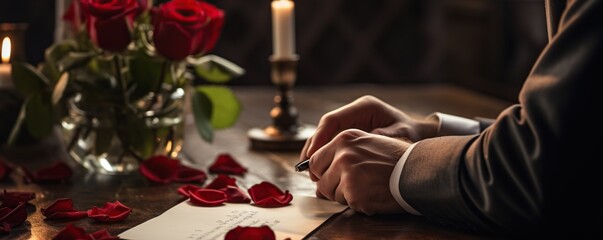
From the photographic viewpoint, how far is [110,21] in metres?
1.05

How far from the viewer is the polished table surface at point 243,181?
827mm

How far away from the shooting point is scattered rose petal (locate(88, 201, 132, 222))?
0.86 metres

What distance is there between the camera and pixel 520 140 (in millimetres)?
731

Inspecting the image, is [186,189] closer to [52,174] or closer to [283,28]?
[52,174]

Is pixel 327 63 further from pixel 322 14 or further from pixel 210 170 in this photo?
pixel 210 170

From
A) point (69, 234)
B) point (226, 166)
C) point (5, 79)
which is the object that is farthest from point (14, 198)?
point (5, 79)

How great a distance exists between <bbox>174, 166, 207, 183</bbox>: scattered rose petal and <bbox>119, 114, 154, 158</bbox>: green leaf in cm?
5

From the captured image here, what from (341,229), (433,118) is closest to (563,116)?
(341,229)

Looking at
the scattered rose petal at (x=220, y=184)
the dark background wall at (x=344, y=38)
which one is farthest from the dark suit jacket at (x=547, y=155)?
the dark background wall at (x=344, y=38)

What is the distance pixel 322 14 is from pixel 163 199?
2.49 metres

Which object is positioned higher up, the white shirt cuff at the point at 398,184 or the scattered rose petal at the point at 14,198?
the white shirt cuff at the point at 398,184

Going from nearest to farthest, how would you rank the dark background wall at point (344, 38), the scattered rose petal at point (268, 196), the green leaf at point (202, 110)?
the scattered rose petal at point (268, 196)
the green leaf at point (202, 110)
the dark background wall at point (344, 38)

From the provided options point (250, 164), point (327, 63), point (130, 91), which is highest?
point (130, 91)

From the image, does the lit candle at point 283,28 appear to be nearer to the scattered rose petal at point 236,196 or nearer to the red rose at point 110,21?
the red rose at point 110,21
